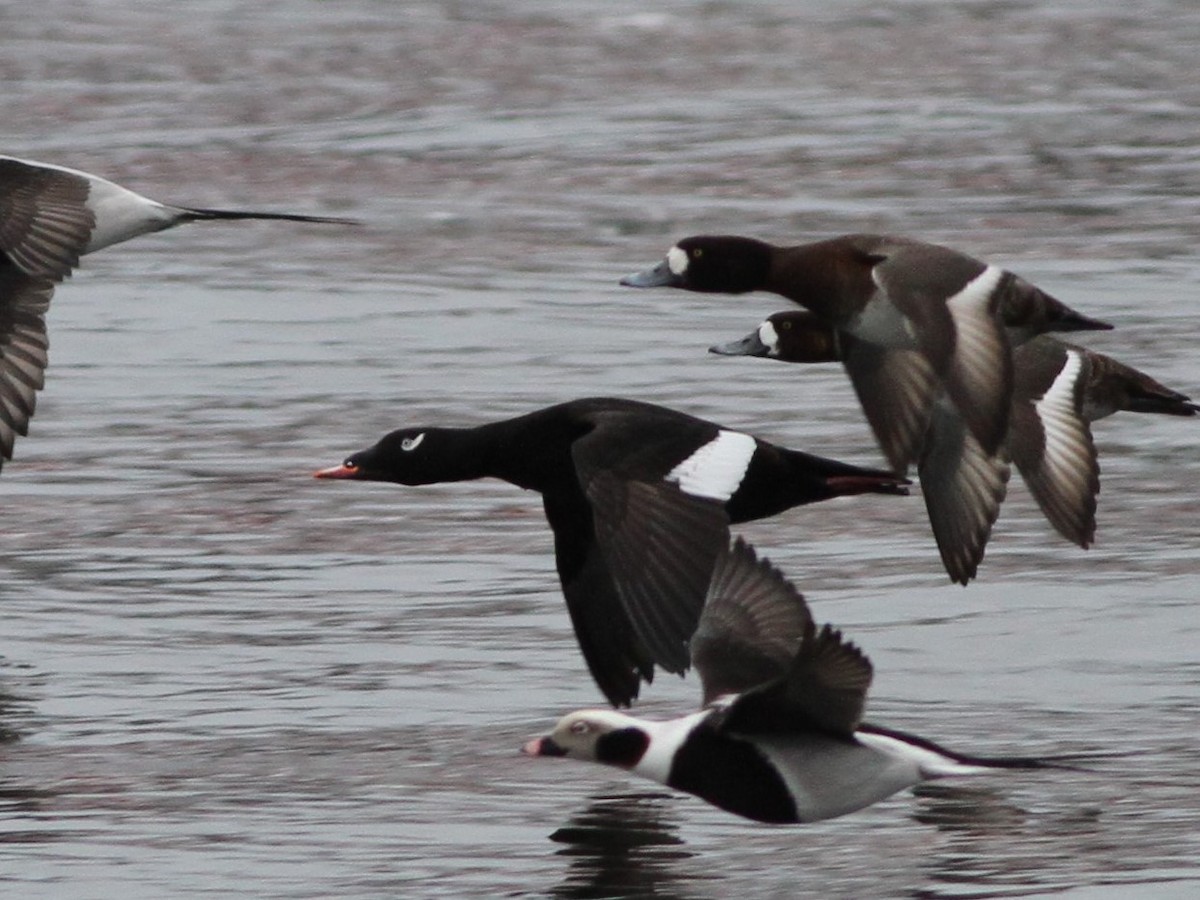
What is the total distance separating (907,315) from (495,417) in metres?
2.72

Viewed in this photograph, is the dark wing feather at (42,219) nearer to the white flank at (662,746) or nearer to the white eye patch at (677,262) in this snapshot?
the white eye patch at (677,262)

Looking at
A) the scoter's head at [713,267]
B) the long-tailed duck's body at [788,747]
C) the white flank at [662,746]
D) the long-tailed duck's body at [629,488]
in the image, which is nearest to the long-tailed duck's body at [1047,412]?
the scoter's head at [713,267]

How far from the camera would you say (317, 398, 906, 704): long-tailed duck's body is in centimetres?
653

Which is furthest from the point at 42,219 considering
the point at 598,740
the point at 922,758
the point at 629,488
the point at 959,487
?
the point at 922,758

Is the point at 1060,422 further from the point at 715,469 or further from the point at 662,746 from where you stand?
the point at 662,746

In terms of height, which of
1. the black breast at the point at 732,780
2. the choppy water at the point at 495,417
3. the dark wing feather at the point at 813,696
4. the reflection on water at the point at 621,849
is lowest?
the choppy water at the point at 495,417

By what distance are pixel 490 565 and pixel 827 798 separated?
2.35 meters

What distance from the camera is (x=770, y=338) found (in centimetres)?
815

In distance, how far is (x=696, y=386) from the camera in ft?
34.2

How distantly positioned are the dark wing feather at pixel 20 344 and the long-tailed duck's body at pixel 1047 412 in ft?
6.62

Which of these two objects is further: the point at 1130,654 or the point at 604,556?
the point at 1130,654

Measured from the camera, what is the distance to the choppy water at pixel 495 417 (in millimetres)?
6199

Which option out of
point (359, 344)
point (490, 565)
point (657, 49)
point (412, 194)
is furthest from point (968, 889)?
point (657, 49)

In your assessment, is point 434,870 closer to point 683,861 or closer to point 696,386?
point 683,861
